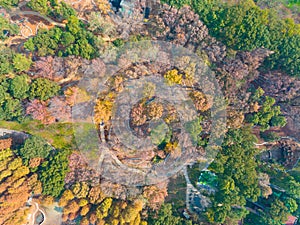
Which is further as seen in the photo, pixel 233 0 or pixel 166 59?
pixel 233 0

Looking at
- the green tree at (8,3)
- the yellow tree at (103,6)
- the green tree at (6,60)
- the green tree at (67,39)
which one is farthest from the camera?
the yellow tree at (103,6)

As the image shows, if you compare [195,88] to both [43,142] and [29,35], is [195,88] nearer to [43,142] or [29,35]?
[43,142]

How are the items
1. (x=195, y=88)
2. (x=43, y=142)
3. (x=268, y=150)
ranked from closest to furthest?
(x=43, y=142) → (x=195, y=88) → (x=268, y=150)

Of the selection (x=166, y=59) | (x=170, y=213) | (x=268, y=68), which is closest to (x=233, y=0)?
(x=268, y=68)

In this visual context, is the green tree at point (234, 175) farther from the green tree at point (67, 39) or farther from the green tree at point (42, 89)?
the green tree at point (67, 39)

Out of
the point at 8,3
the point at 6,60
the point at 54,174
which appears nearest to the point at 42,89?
the point at 6,60

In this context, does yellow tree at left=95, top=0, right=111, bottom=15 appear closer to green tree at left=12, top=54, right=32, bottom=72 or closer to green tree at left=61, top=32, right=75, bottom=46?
green tree at left=61, top=32, right=75, bottom=46

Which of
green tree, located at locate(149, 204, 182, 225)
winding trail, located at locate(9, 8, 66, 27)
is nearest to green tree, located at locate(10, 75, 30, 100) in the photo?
winding trail, located at locate(9, 8, 66, 27)

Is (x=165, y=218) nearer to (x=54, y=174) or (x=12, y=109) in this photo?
(x=54, y=174)

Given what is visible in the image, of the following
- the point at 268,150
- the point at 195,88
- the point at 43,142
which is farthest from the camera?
the point at 268,150

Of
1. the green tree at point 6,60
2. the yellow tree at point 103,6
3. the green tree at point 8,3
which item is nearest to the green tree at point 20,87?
the green tree at point 6,60

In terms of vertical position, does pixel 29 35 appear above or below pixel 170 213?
above
